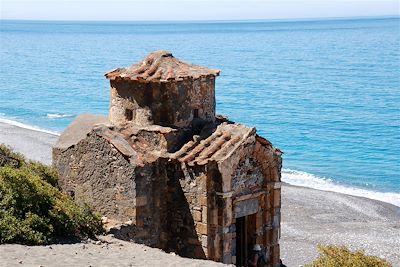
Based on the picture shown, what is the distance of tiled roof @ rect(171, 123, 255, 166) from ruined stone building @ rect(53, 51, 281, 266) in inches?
0.9

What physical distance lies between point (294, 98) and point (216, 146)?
58.7 metres

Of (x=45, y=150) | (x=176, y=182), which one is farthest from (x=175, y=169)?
(x=45, y=150)

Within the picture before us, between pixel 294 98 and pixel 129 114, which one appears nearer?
pixel 129 114

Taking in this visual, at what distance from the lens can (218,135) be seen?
17.5m

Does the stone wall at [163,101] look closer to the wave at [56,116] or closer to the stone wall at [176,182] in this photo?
the stone wall at [176,182]

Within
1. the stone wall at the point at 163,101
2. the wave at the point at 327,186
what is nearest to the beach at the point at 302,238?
the wave at the point at 327,186

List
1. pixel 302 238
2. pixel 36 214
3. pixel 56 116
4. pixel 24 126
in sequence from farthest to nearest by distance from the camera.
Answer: pixel 56 116 < pixel 24 126 < pixel 302 238 < pixel 36 214

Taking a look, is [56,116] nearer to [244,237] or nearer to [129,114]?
[129,114]

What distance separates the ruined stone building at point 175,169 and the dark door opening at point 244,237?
26 mm

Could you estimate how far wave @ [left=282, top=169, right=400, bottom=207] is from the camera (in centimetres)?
3759

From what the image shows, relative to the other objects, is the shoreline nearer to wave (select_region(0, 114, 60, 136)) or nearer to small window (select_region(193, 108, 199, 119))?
wave (select_region(0, 114, 60, 136))

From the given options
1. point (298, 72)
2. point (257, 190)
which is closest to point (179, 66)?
point (257, 190)

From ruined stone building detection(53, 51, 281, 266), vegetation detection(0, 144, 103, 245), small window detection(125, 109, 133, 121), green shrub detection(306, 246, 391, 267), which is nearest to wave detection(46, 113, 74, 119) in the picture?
ruined stone building detection(53, 51, 281, 266)

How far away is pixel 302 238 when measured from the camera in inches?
1146
